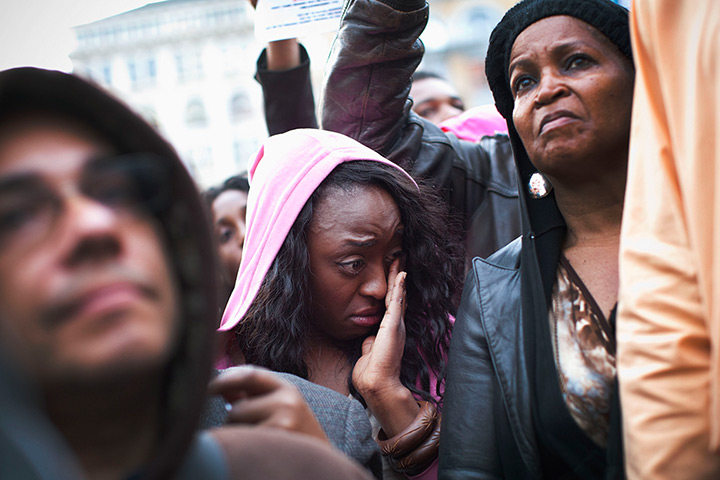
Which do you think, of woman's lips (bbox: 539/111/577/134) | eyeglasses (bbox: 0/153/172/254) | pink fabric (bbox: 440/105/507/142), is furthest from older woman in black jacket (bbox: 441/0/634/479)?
pink fabric (bbox: 440/105/507/142)

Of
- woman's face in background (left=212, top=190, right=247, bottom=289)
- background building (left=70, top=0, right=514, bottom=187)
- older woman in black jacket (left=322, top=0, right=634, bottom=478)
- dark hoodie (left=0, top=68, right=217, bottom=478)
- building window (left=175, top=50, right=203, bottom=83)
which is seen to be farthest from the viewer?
building window (left=175, top=50, right=203, bottom=83)

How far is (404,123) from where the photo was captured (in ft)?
10.5

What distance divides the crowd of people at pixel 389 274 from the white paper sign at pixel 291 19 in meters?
0.11

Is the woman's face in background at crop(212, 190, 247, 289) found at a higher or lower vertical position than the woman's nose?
lower

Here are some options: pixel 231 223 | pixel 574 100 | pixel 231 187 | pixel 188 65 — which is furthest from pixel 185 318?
pixel 188 65

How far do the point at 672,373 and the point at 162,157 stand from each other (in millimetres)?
1042

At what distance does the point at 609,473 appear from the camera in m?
1.58

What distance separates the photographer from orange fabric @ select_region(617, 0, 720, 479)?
1297 mm

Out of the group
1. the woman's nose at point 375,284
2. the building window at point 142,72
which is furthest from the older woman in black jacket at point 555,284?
the building window at point 142,72

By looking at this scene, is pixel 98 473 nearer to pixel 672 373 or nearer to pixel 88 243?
pixel 88 243

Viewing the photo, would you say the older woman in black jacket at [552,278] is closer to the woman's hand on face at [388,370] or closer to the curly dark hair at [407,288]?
the woman's hand on face at [388,370]

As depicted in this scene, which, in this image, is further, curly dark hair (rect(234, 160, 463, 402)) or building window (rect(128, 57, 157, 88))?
building window (rect(128, 57, 157, 88))

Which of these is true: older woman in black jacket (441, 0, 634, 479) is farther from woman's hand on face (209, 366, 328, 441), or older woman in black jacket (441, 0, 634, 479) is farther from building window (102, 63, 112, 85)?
building window (102, 63, 112, 85)

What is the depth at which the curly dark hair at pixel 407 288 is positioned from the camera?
2510 millimetres
